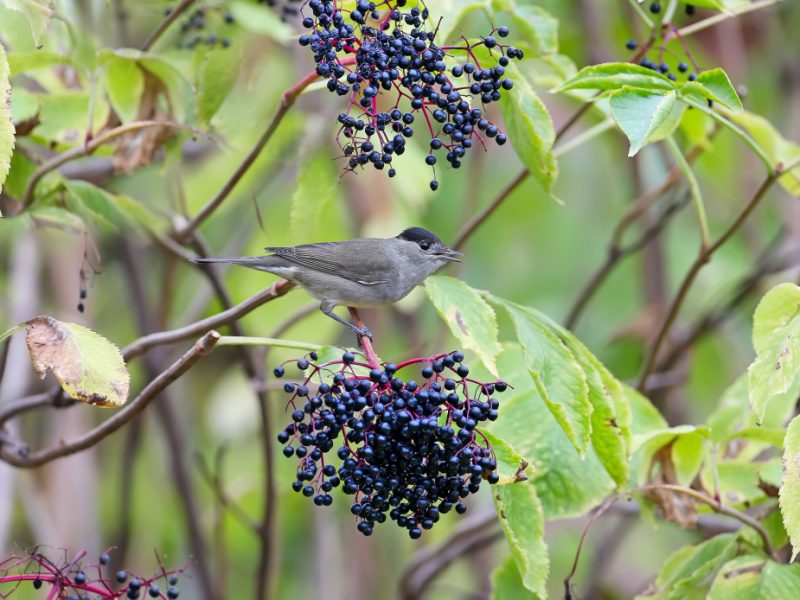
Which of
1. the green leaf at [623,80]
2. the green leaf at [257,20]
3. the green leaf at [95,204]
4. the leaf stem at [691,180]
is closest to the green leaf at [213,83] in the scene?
the green leaf at [95,204]

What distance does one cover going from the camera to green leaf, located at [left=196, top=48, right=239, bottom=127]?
291cm

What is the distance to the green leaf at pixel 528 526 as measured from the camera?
2.39 meters

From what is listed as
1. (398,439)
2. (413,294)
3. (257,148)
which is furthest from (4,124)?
(413,294)

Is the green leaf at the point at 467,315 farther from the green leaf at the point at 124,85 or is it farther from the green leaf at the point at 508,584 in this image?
the green leaf at the point at 124,85

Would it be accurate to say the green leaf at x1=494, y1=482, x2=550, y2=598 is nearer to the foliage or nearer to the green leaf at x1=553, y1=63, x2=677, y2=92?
the foliage

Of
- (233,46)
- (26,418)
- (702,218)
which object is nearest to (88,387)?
(233,46)

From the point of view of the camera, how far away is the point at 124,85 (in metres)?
2.97

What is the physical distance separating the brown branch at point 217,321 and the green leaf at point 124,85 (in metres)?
0.75

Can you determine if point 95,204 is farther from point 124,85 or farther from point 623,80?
point 623,80

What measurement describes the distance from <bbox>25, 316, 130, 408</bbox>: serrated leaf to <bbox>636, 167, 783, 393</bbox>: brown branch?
1715mm

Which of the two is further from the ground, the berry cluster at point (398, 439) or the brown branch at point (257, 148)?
the brown branch at point (257, 148)

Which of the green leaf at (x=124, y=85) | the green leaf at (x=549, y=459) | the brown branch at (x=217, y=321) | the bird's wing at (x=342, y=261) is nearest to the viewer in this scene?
the brown branch at (x=217, y=321)

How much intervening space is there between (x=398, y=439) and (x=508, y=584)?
1097 mm

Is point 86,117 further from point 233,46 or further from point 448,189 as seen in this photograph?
point 448,189
